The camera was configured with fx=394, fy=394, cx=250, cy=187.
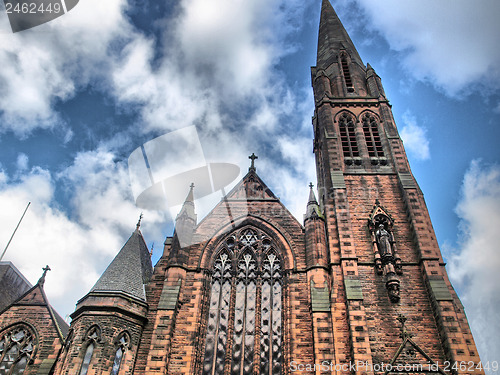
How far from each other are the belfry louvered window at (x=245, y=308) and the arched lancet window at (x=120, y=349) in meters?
2.87

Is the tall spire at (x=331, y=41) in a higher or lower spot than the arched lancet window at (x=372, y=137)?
higher

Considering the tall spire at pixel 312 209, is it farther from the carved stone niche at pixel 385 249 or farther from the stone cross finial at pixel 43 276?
the stone cross finial at pixel 43 276

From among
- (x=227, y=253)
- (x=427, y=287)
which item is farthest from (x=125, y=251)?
(x=427, y=287)

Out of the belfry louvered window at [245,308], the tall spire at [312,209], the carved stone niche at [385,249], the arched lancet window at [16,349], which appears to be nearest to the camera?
the belfry louvered window at [245,308]

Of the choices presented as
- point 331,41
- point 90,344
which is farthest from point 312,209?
point 331,41

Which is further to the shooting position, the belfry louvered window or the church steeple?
the church steeple

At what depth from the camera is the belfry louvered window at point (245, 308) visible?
13992 mm

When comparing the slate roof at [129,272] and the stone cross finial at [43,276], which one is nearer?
the slate roof at [129,272]

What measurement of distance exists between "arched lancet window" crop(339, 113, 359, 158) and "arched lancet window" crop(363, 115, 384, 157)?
0.71 m

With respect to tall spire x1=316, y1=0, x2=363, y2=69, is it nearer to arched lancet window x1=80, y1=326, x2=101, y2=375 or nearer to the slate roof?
the slate roof

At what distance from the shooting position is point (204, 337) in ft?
47.7

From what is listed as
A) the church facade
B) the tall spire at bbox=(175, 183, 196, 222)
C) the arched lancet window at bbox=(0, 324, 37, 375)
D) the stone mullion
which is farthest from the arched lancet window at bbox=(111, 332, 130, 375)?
the stone mullion

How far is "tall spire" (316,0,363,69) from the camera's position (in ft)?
97.4

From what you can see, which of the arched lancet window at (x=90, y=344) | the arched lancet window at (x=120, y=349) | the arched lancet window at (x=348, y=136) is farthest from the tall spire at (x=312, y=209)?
the arched lancet window at (x=90, y=344)
